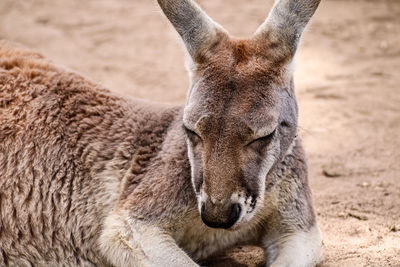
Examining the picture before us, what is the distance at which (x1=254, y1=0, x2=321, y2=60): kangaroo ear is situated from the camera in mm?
3912

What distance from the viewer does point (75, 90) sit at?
469cm

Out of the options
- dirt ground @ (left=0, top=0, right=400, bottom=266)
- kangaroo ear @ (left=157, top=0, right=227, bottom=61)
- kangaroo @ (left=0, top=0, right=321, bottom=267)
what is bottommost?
dirt ground @ (left=0, top=0, right=400, bottom=266)

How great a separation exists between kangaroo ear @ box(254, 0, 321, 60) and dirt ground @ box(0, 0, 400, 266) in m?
0.77

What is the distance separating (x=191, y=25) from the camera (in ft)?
13.2

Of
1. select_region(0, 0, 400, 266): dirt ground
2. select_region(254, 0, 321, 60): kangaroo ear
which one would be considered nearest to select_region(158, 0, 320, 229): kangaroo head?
select_region(254, 0, 321, 60): kangaroo ear

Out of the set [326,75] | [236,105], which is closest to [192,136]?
[236,105]

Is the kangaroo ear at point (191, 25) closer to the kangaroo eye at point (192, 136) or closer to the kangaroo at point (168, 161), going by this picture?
the kangaroo at point (168, 161)

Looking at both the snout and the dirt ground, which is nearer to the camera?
the snout

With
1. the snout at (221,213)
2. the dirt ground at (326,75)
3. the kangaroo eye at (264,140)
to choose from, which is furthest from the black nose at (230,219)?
the dirt ground at (326,75)

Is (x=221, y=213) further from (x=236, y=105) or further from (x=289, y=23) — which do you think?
(x=289, y=23)

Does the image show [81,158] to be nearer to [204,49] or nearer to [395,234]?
[204,49]

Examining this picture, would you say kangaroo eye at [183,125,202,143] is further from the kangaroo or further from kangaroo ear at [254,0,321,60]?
kangaroo ear at [254,0,321,60]

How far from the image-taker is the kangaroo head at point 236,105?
3.53 m

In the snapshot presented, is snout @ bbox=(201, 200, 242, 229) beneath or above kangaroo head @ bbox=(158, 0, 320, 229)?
beneath
